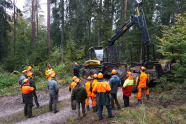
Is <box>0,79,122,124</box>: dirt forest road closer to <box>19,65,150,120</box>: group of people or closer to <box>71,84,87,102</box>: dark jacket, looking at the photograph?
<box>19,65,150,120</box>: group of people

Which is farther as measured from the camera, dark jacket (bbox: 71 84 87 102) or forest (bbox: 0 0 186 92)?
forest (bbox: 0 0 186 92)

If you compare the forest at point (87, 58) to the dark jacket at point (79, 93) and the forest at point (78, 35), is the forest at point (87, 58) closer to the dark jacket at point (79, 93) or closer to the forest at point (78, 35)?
the forest at point (78, 35)

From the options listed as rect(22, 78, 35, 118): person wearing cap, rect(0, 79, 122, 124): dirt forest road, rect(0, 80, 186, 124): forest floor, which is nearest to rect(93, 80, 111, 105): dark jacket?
rect(0, 80, 186, 124): forest floor

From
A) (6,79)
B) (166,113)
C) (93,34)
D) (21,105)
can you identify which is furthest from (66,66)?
(93,34)

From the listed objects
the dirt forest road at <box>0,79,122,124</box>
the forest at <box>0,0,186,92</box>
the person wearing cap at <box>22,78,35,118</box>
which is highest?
the forest at <box>0,0,186,92</box>

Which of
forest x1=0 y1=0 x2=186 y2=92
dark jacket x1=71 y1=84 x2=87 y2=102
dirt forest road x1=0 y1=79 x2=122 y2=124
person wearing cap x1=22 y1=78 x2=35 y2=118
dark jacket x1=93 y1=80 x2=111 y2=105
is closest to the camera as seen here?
dark jacket x1=93 y1=80 x2=111 y2=105

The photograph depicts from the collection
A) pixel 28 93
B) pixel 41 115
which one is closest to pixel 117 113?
pixel 41 115

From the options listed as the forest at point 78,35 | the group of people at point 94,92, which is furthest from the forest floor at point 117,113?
the forest at point 78,35

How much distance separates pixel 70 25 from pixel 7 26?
1232 cm

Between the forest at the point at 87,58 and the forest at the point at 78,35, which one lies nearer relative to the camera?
the forest at the point at 87,58

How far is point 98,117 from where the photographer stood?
539 centimetres

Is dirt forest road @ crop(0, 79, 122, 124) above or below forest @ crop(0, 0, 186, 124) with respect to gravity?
below

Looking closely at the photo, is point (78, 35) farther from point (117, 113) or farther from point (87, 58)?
point (117, 113)

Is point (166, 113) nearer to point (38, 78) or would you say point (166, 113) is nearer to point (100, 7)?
point (38, 78)
